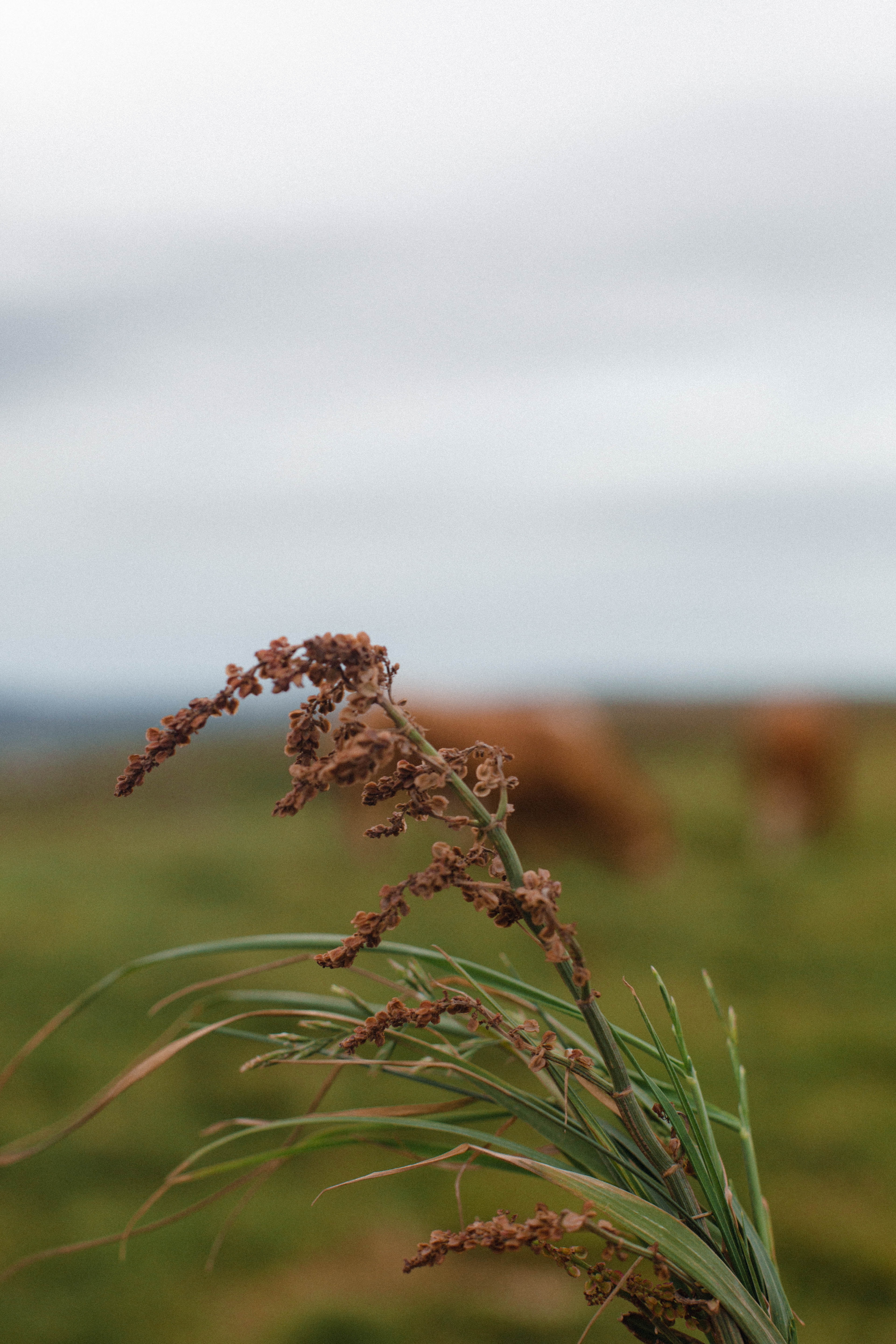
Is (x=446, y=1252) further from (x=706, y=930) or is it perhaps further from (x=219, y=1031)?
(x=706, y=930)

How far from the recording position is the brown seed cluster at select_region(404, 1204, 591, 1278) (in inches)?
23.1

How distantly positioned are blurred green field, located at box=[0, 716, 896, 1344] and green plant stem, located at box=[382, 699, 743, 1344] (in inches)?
118

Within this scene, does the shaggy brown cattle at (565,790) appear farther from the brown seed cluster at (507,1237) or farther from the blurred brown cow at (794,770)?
the brown seed cluster at (507,1237)

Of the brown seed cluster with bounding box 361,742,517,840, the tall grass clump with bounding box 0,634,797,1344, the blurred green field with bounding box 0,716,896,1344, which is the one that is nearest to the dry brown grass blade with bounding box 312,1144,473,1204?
the tall grass clump with bounding box 0,634,797,1344

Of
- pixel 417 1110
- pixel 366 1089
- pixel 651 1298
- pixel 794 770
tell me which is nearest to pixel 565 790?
pixel 794 770

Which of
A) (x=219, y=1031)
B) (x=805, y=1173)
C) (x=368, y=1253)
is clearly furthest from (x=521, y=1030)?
(x=805, y=1173)

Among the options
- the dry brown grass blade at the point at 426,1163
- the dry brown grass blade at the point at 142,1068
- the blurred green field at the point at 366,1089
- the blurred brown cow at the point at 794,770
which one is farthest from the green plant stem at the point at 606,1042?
the blurred brown cow at the point at 794,770

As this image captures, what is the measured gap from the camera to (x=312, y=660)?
1.88 feet

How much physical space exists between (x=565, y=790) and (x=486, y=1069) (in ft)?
28.3

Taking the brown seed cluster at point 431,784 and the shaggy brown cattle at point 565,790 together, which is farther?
the shaggy brown cattle at point 565,790

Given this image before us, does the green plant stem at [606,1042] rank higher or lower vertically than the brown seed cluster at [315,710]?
lower

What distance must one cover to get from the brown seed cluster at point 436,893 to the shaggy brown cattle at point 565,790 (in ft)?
26.5

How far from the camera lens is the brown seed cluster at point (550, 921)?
548 millimetres

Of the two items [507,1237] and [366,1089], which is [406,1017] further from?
[366,1089]
